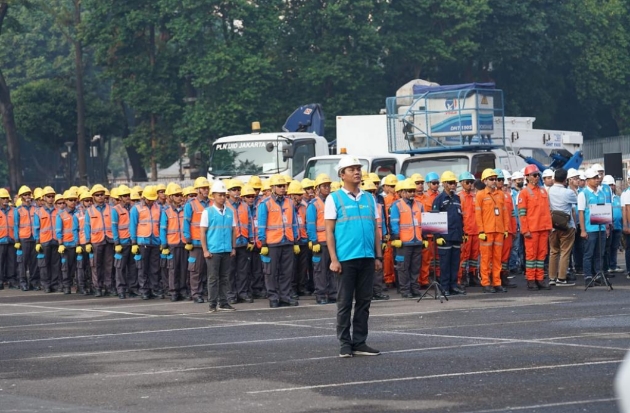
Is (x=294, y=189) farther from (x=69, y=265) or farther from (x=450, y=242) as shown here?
(x=69, y=265)

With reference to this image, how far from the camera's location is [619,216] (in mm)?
26594

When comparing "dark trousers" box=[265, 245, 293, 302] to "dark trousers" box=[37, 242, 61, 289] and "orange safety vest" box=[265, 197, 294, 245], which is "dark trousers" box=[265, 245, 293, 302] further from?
"dark trousers" box=[37, 242, 61, 289]

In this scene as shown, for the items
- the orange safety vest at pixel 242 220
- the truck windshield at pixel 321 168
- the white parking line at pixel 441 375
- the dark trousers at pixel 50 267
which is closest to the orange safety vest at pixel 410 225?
the orange safety vest at pixel 242 220

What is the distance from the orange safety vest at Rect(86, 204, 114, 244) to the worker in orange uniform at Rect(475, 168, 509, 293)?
706cm

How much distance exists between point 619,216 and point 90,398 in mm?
16413

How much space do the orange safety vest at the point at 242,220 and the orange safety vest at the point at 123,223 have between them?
3.45 m

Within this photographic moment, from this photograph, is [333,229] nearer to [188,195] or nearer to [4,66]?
[188,195]

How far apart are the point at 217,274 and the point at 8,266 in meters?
11.8

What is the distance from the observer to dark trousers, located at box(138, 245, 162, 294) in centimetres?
2556

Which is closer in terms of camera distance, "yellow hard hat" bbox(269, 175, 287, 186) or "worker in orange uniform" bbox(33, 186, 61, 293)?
"yellow hard hat" bbox(269, 175, 287, 186)

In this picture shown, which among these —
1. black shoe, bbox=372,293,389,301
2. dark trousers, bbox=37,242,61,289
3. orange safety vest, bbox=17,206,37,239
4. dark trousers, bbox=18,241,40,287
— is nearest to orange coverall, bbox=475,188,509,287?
black shoe, bbox=372,293,389,301

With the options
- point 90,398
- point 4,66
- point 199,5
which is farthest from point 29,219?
point 4,66

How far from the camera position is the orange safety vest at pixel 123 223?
26.2 metres

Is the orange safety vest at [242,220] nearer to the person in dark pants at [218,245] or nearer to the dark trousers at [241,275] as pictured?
Result: the dark trousers at [241,275]
